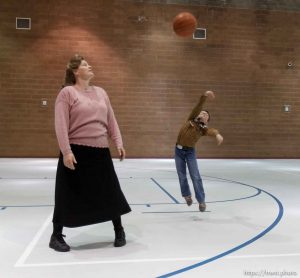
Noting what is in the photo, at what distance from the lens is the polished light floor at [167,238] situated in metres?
2.71

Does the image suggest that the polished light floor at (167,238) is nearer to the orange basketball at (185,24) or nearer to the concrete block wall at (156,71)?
the orange basketball at (185,24)

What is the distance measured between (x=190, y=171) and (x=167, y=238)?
122 cm

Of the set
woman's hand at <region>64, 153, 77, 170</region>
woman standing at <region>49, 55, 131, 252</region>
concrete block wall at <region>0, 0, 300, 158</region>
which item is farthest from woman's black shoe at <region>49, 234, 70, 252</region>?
concrete block wall at <region>0, 0, 300, 158</region>

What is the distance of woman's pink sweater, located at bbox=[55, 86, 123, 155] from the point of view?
3107 mm

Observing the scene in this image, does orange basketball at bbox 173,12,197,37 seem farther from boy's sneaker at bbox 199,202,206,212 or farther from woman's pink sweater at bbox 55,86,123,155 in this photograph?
woman's pink sweater at bbox 55,86,123,155

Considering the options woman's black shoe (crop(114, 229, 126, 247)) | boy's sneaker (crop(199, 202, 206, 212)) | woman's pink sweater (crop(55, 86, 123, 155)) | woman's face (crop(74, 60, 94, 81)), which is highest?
woman's face (crop(74, 60, 94, 81))

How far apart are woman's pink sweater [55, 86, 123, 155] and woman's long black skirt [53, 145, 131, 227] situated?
8 centimetres

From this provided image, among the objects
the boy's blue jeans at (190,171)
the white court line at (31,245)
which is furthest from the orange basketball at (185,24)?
the white court line at (31,245)

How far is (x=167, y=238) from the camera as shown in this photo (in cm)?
356

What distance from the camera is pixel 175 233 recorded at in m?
3.75

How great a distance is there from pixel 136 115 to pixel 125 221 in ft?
29.8

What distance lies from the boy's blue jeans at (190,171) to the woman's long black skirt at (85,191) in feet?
4.97

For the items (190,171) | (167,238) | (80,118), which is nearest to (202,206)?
(190,171)

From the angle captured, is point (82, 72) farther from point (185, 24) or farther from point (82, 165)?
point (185, 24)
